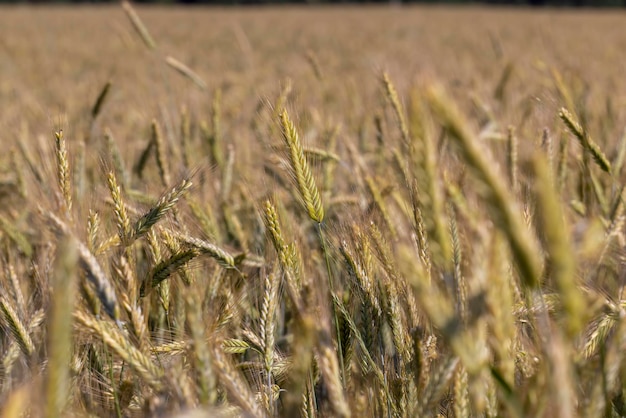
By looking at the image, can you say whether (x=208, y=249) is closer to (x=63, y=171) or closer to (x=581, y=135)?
(x=63, y=171)

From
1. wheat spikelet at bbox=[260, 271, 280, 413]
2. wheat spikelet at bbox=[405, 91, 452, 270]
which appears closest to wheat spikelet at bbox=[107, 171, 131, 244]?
wheat spikelet at bbox=[260, 271, 280, 413]

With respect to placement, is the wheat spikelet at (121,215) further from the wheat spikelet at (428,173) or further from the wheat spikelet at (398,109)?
the wheat spikelet at (398,109)

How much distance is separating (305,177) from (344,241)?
188mm

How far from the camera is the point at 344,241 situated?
121cm

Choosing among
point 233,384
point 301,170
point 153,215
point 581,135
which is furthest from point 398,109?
point 233,384

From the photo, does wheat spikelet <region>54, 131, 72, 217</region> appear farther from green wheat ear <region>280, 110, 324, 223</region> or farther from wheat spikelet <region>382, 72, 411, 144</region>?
wheat spikelet <region>382, 72, 411, 144</region>

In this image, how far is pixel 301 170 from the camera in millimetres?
1093

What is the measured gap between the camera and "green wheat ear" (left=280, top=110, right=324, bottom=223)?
1092mm

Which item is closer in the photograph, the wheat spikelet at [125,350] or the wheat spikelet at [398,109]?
the wheat spikelet at [125,350]

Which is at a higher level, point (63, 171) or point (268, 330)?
point (63, 171)

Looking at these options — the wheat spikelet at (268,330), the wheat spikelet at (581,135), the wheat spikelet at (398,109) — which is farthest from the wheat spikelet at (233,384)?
the wheat spikelet at (398,109)

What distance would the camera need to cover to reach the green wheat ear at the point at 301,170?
3.58 feet

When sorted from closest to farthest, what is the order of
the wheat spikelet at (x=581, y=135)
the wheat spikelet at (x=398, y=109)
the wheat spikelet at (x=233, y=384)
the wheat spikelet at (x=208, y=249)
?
the wheat spikelet at (x=233, y=384), the wheat spikelet at (x=208, y=249), the wheat spikelet at (x=581, y=135), the wheat spikelet at (x=398, y=109)

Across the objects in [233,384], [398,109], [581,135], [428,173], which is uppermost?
[428,173]
